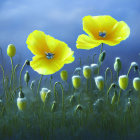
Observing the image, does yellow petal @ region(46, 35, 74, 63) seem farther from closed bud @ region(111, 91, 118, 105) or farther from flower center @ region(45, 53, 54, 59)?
closed bud @ region(111, 91, 118, 105)

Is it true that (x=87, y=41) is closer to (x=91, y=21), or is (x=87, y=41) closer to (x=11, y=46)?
(x=91, y=21)

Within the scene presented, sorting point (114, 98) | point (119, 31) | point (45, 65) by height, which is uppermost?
point (119, 31)

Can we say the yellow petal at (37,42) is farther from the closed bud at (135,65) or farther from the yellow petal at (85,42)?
the closed bud at (135,65)

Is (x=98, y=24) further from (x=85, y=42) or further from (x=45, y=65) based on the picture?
(x=45, y=65)

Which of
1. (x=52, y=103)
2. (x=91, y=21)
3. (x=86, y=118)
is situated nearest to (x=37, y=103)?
(x=52, y=103)

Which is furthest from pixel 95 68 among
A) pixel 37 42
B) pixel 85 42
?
pixel 37 42

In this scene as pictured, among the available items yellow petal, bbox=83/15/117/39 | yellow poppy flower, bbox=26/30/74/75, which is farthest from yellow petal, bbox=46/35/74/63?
yellow petal, bbox=83/15/117/39
